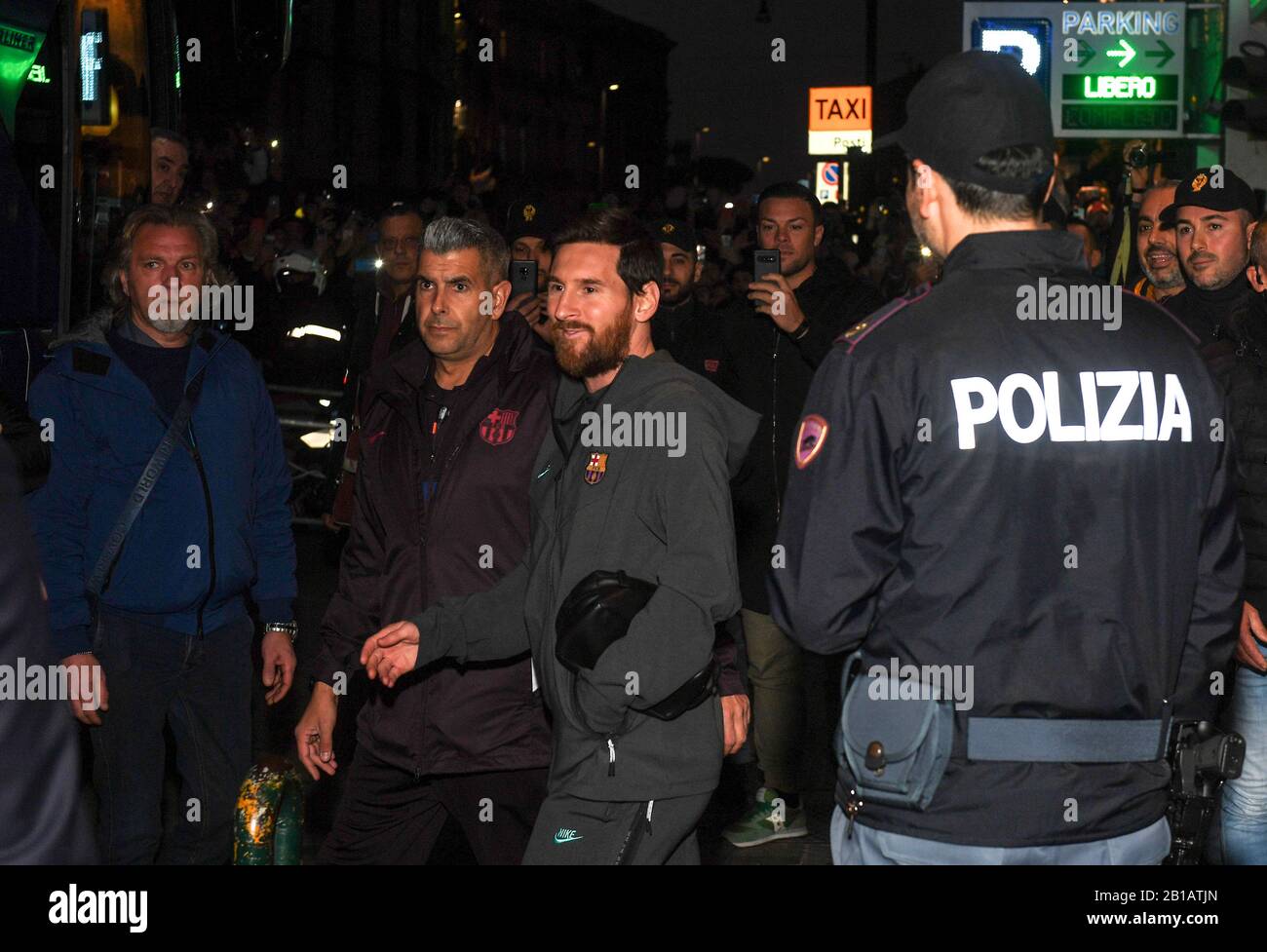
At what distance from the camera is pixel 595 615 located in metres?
3.47

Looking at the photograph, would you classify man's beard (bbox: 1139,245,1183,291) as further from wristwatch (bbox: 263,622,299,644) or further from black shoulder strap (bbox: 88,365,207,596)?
black shoulder strap (bbox: 88,365,207,596)

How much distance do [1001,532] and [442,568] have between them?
2.10 m

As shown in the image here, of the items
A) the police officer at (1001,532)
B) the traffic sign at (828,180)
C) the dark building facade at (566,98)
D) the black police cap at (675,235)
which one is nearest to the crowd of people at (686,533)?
the police officer at (1001,532)

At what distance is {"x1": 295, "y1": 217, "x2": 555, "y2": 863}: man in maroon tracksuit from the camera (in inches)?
176

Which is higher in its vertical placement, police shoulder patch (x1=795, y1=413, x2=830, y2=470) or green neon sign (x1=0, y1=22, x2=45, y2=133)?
green neon sign (x1=0, y1=22, x2=45, y2=133)

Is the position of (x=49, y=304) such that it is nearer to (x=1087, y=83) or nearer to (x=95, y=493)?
(x=95, y=493)

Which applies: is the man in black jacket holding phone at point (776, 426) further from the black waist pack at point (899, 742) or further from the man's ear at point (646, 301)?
the black waist pack at point (899, 742)

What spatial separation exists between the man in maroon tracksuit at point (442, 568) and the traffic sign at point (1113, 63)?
41.8ft

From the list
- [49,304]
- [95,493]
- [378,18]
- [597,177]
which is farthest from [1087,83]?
[597,177]

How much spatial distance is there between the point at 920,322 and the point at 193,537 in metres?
2.83

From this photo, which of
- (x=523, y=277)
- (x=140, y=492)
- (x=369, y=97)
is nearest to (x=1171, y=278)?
(x=523, y=277)

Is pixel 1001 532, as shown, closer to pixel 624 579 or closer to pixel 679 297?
pixel 624 579

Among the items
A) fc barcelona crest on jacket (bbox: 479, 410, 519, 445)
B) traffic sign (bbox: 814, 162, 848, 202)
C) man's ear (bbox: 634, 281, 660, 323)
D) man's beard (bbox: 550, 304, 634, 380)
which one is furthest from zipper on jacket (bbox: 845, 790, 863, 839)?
traffic sign (bbox: 814, 162, 848, 202)

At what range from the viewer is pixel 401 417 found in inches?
187
